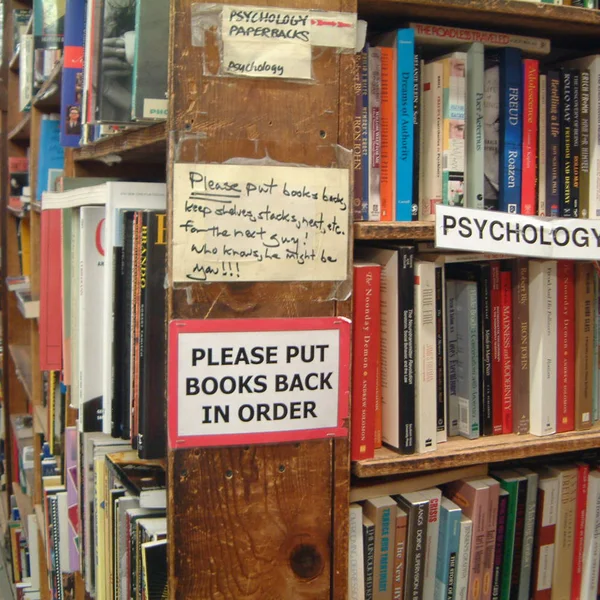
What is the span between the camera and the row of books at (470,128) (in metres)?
0.99

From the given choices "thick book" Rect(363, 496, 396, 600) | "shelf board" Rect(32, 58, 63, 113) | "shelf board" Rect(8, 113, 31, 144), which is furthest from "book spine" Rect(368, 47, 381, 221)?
"shelf board" Rect(8, 113, 31, 144)

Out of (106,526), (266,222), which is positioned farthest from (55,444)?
(266,222)

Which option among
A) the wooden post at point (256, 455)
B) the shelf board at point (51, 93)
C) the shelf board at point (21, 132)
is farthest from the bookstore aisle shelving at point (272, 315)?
the shelf board at point (21, 132)

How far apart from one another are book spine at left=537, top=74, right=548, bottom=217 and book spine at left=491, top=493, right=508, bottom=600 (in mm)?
480

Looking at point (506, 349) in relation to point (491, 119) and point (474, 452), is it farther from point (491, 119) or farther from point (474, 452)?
point (491, 119)

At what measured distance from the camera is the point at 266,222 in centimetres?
90

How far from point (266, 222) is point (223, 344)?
17 centimetres

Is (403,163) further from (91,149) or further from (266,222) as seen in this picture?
(91,149)

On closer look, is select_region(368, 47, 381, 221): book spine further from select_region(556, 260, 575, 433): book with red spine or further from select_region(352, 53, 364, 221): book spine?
select_region(556, 260, 575, 433): book with red spine

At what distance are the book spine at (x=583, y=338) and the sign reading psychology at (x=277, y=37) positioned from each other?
54 cm

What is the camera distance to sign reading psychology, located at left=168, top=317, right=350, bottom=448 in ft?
2.92

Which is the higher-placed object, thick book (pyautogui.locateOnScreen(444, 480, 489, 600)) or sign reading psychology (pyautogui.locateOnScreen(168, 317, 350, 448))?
sign reading psychology (pyautogui.locateOnScreen(168, 317, 350, 448))

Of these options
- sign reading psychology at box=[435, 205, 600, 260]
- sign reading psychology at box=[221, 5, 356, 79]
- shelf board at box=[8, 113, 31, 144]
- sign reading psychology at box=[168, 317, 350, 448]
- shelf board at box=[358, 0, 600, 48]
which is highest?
shelf board at box=[8, 113, 31, 144]

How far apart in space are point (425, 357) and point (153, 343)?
0.40m
